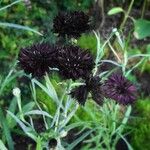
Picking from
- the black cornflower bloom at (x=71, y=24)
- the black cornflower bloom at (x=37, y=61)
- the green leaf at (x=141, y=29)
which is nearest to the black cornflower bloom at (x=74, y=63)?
the black cornflower bloom at (x=37, y=61)

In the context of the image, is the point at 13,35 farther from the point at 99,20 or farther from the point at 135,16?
the point at 135,16

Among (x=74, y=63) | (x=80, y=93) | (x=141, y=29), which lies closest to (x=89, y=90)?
(x=80, y=93)

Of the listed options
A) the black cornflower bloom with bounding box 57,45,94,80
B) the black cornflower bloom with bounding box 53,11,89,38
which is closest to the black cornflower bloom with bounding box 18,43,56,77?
the black cornflower bloom with bounding box 57,45,94,80

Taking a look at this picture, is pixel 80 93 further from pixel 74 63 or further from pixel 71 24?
pixel 71 24

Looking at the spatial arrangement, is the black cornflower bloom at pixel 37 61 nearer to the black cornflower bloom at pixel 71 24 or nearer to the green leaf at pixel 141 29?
the black cornflower bloom at pixel 71 24

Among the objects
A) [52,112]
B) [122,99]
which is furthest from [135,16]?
[122,99]

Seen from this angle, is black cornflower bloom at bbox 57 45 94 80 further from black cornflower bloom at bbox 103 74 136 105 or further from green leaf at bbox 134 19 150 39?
green leaf at bbox 134 19 150 39
